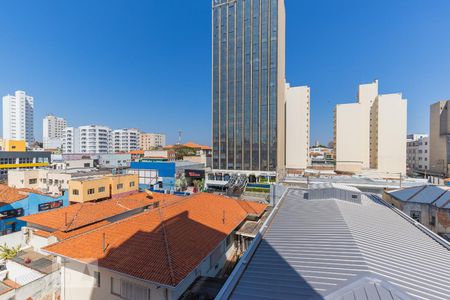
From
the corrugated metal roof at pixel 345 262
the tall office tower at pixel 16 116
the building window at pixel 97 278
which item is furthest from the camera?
the tall office tower at pixel 16 116

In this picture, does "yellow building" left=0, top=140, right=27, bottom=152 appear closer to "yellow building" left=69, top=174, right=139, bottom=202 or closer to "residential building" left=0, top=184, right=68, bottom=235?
"residential building" left=0, top=184, right=68, bottom=235

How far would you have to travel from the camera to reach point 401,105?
53.5 metres

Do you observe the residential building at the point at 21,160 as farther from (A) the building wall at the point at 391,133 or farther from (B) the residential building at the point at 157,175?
(A) the building wall at the point at 391,133

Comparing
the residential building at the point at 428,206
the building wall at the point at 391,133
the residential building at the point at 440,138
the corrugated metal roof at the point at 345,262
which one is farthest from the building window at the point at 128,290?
the residential building at the point at 440,138

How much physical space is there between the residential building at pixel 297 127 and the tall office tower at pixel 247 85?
10.8 metres

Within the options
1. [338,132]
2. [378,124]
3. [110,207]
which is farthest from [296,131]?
[110,207]

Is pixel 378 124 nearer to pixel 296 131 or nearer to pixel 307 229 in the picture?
pixel 296 131

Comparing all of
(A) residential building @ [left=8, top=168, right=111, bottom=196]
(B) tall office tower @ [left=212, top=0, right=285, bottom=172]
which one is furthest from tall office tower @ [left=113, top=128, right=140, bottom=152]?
(B) tall office tower @ [left=212, top=0, right=285, bottom=172]

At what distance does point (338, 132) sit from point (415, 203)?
4568 cm

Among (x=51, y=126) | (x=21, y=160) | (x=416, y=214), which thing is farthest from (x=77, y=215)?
(x=51, y=126)

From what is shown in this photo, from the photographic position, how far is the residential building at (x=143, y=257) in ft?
35.1

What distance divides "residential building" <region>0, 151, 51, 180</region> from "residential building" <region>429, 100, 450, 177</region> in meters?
103

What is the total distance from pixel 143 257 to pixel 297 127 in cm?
5509

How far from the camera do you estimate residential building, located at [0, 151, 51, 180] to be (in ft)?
160
